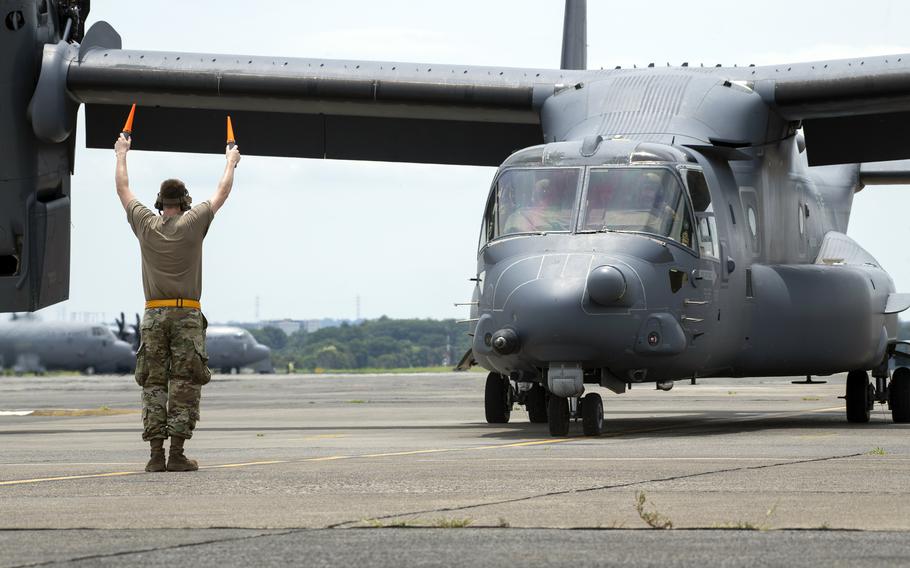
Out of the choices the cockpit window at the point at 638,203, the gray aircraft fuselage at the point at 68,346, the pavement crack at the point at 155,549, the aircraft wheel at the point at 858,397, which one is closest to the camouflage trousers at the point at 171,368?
the pavement crack at the point at 155,549

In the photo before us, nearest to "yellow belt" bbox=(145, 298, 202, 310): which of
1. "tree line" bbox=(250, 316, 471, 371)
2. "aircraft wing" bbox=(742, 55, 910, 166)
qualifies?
"aircraft wing" bbox=(742, 55, 910, 166)

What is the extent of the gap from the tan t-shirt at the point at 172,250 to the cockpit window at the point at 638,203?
493 cm

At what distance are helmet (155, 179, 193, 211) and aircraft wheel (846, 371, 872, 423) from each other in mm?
10301

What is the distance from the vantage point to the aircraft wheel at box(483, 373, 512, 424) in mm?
Answer: 17766

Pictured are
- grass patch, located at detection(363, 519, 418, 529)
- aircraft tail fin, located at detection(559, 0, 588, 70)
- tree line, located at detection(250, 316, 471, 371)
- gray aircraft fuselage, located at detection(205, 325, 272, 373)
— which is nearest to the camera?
grass patch, located at detection(363, 519, 418, 529)

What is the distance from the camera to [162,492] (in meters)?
7.80

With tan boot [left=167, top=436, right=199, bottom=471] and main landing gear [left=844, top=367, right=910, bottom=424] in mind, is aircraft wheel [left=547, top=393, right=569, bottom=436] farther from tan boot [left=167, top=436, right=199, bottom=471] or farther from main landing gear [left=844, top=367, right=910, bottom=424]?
main landing gear [left=844, top=367, right=910, bottom=424]

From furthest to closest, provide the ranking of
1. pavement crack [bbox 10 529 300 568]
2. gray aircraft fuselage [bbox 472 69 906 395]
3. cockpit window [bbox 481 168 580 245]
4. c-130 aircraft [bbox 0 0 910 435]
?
cockpit window [bbox 481 168 580 245] < c-130 aircraft [bbox 0 0 910 435] < gray aircraft fuselage [bbox 472 69 906 395] < pavement crack [bbox 10 529 300 568]

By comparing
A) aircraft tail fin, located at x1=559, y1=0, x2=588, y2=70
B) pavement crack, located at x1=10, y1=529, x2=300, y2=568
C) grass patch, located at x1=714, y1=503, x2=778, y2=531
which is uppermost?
aircraft tail fin, located at x1=559, y1=0, x2=588, y2=70

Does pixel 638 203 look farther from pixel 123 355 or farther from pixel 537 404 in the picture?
pixel 123 355

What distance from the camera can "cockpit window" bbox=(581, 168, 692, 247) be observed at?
13.6 meters

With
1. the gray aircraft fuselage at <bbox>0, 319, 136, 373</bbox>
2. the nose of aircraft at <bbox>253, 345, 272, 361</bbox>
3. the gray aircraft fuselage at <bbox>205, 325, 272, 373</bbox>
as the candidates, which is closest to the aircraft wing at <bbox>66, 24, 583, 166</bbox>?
the gray aircraft fuselage at <bbox>0, 319, 136, 373</bbox>

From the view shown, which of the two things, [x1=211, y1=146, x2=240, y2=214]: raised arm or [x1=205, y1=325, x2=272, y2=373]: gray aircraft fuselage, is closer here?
[x1=211, y1=146, x2=240, y2=214]: raised arm

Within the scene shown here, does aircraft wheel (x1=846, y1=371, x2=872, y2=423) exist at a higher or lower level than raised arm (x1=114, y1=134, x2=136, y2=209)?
lower
